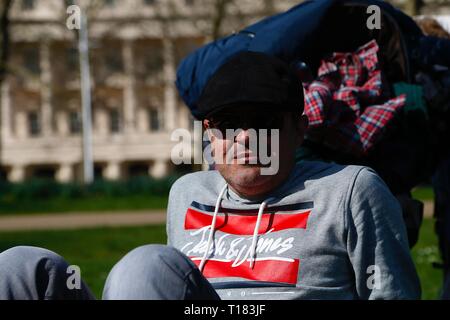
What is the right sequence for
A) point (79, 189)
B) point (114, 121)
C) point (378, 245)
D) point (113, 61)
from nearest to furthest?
point (378, 245) → point (79, 189) → point (113, 61) → point (114, 121)

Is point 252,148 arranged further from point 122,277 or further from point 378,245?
point 122,277

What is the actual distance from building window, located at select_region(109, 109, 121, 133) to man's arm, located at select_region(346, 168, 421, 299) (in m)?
45.0

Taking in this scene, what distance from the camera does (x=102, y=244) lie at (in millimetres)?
10508

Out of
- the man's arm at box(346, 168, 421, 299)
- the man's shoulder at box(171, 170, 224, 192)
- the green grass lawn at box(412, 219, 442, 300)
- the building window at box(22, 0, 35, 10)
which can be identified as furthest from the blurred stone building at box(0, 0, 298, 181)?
the man's arm at box(346, 168, 421, 299)

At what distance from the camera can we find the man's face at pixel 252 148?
2439 millimetres

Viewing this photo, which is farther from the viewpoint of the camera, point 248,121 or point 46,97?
point 46,97

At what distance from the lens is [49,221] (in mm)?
15008

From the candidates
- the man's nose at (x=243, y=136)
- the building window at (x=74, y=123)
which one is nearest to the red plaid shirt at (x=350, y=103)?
the man's nose at (x=243, y=136)

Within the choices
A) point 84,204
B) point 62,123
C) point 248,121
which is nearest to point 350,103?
point 248,121

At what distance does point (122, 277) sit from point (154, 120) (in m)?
45.4

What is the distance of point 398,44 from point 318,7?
405mm

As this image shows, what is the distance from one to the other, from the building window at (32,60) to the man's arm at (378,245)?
123ft

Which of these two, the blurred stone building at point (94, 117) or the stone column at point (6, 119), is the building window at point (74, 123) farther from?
the stone column at point (6, 119)

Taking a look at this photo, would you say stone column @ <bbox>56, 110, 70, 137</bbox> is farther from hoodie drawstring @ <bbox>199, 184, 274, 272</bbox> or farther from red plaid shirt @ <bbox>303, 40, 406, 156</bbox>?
hoodie drawstring @ <bbox>199, 184, 274, 272</bbox>
